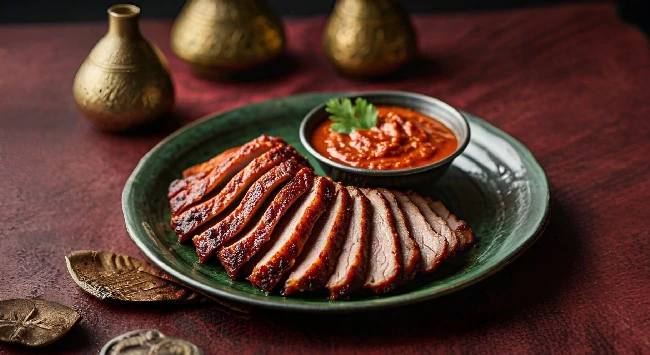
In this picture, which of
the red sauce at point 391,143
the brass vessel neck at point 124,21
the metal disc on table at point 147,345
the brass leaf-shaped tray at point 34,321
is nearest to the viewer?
the metal disc on table at point 147,345

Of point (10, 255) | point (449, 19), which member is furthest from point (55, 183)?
point (449, 19)

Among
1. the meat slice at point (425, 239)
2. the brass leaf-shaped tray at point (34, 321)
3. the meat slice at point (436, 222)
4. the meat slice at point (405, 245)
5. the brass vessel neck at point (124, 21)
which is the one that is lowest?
the meat slice at point (436, 222)

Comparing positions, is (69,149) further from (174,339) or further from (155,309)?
(174,339)

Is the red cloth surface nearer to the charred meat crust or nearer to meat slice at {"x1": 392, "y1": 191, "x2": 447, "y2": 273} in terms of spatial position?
meat slice at {"x1": 392, "y1": 191, "x2": 447, "y2": 273}

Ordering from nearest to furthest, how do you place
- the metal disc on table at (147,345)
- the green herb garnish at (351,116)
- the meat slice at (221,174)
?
the metal disc on table at (147,345) < the meat slice at (221,174) < the green herb garnish at (351,116)

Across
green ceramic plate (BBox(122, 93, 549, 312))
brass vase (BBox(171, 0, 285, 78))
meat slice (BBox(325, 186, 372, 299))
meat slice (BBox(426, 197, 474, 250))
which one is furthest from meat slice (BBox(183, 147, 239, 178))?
brass vase (BBox(171, 0, 285, 78))

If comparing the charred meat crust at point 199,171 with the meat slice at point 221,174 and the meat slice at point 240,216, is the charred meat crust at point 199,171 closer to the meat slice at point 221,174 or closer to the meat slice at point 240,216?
the meat slice at point 221,174

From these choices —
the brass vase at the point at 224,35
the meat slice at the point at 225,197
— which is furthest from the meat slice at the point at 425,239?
the brass vase at the point at 224,35
